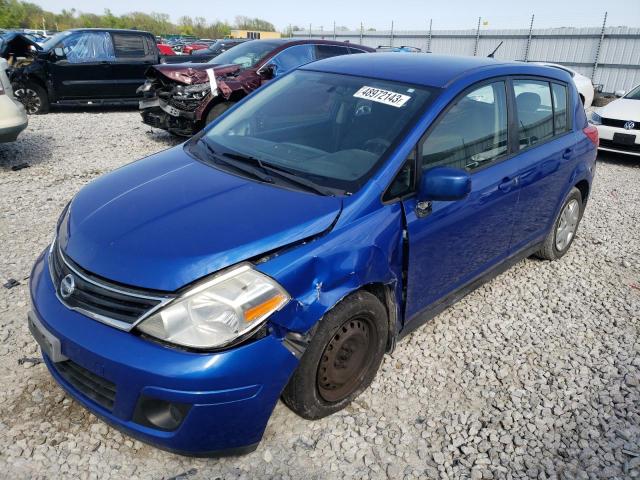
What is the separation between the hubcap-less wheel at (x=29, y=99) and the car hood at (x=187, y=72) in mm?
3957

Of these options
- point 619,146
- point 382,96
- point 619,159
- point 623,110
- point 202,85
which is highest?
point 382,96

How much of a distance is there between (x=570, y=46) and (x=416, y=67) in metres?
18.8

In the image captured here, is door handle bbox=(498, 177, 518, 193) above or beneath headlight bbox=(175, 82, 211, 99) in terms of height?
above

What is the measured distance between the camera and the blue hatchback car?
1.96 m

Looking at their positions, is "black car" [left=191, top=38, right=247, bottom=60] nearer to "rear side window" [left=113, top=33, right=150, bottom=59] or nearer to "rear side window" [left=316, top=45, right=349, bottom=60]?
"rear side window" [left=113, top=33, right=150, bottom=59]

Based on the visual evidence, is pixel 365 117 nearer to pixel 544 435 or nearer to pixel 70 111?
pixel 544 435

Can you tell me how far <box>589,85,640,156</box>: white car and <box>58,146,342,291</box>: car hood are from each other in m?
7.91

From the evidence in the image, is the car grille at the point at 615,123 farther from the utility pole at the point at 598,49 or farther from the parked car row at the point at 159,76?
the utility pole at the point at 598,49

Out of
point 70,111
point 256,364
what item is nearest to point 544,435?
point 256,364

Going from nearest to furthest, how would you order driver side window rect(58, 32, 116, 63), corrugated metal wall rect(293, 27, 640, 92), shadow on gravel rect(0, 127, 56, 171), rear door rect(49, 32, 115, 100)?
1. shadow on gravel rect(0, 127, 56, 171)
2. rear door rect(49, 32, 115, 100)
3. driver side window rect(58, 32, 116, 63)
4. corrugated metal wall rect(293, 27, 640, 92)

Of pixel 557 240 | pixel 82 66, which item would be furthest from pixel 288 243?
pixel 82 66

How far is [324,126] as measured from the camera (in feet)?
9.70

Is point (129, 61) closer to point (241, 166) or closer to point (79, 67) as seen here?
point (79, 67)

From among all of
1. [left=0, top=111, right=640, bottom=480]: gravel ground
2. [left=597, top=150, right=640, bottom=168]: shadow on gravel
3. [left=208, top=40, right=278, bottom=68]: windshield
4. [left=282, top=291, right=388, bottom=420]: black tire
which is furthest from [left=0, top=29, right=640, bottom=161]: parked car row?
[left=282, top=291, right=388, bottom=420]: black tire
